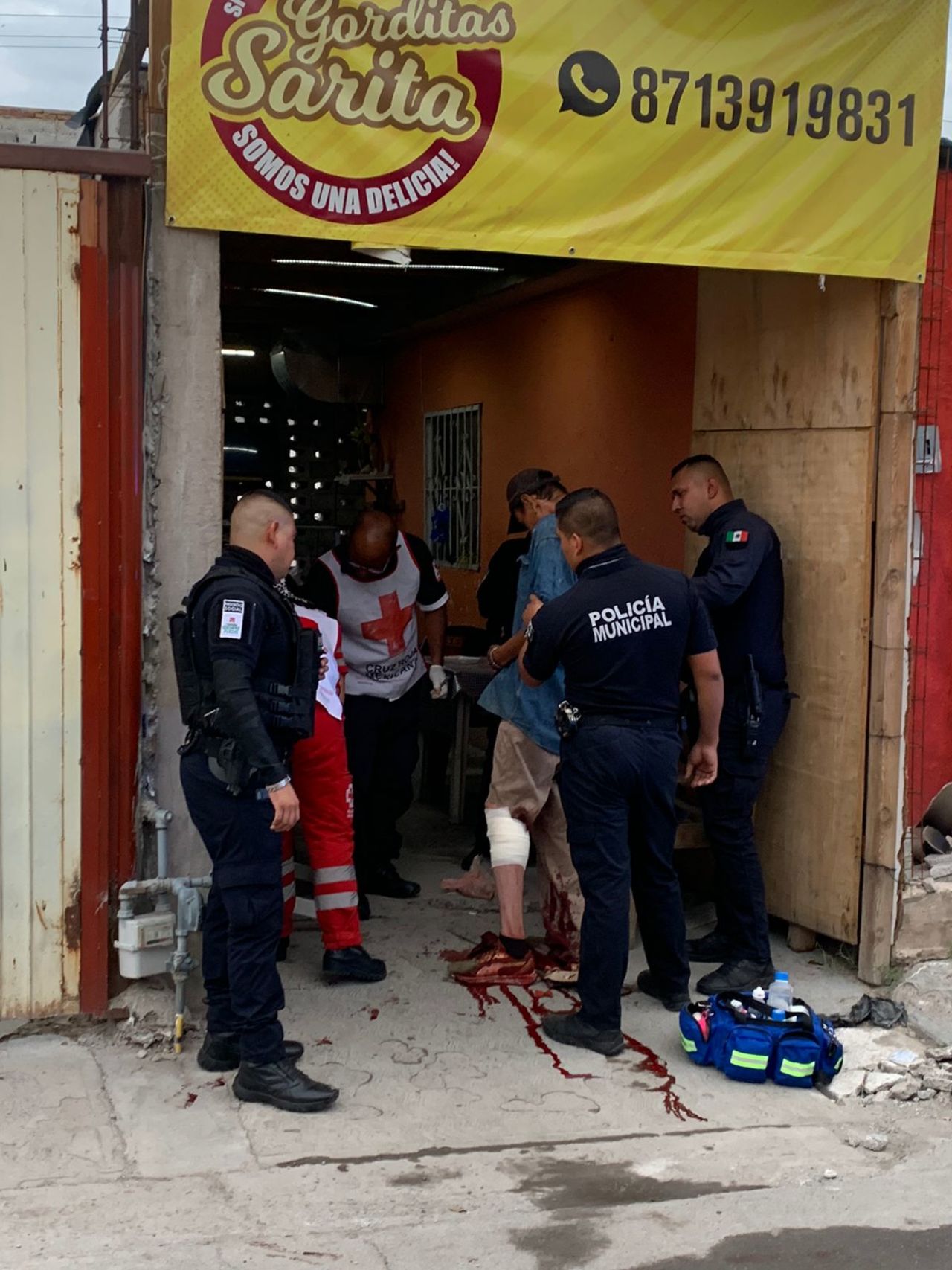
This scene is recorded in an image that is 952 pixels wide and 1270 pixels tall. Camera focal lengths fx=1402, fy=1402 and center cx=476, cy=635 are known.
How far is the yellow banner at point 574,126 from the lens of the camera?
4.50 meters

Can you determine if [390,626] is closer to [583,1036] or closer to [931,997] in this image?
[583,1036]

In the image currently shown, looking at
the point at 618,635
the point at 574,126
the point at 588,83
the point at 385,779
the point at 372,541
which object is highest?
the point at 588,83

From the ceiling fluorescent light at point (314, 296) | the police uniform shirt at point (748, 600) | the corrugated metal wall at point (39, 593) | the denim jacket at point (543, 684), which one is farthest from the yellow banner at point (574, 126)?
the ceiling fluorescent light at point (314, 296)

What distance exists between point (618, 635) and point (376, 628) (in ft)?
6.57

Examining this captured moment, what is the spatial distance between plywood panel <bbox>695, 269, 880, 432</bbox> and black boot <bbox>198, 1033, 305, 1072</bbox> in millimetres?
3235

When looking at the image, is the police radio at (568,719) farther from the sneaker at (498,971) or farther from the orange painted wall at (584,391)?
the orange painted wall at (584,391)

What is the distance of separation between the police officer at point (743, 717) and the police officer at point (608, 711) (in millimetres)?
536

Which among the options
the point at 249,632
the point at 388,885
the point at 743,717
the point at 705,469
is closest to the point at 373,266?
the point at 705,469

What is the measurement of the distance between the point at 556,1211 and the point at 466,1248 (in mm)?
325

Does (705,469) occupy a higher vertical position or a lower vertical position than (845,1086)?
higher

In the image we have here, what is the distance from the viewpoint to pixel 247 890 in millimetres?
4285


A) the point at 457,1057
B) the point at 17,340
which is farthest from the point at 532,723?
the point at 17,340

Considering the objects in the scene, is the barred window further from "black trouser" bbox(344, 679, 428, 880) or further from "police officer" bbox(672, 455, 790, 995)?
"police officer" bbox(672, 455, 790, 995)

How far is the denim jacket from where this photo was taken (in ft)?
18.0
